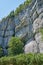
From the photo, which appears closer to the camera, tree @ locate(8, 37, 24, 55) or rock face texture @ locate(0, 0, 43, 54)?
rock face texture @ locate(0, 0, 43, 54)

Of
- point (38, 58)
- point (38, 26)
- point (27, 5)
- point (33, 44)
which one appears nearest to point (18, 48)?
point (33, 44)

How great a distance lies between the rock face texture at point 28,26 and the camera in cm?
5415

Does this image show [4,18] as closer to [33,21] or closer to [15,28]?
[15,28]

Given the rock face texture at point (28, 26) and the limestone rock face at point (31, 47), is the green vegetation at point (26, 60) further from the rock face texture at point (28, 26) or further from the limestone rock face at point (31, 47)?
the limestone rock face at point (31, 47)

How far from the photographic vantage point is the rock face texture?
54153 millimetres

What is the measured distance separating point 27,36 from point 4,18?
1655 centimetres

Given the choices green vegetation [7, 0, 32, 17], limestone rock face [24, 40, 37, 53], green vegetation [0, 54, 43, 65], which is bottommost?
green vegetation [0, 54, 43, 65]

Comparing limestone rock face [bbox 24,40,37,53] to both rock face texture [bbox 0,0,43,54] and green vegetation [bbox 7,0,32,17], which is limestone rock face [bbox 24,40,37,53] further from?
green vegetation [bbox 7,0,32,17]

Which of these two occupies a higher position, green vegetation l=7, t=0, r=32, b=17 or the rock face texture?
green vegetation l=7, t=0, r=32, b=17

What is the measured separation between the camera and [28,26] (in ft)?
205

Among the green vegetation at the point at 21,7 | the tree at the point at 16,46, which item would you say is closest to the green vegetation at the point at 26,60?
the tree at the point at 16,46

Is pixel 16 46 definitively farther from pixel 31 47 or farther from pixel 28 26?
pixel 28 26

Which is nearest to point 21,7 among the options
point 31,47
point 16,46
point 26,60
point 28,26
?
point 28,26

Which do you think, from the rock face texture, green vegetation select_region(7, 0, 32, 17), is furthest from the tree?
green vegetation select_region(7, 0, 32, 17)
